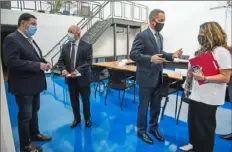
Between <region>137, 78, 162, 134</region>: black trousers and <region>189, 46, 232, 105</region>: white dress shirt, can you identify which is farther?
<region>137, 78, 162, 134</region>: black trousers

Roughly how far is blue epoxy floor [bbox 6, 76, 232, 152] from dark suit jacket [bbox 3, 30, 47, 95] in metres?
0.83

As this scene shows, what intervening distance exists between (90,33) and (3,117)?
679 centimetres

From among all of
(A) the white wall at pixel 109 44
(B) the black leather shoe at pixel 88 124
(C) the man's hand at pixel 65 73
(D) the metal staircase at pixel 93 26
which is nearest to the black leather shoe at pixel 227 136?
(B) the black leather shoe at pixel 88 124

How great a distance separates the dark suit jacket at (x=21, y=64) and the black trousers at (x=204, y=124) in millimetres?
1699

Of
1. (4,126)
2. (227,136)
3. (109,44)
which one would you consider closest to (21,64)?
(4,126)

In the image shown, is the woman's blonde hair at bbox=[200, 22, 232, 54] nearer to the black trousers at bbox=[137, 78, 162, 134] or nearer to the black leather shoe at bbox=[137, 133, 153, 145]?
the black trousers at bbox=[137, 78, 162, 134]

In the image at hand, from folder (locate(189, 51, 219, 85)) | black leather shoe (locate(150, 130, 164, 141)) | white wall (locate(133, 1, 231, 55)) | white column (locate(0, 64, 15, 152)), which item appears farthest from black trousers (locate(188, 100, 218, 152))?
white wall (locate(133, 1, 231, 55))

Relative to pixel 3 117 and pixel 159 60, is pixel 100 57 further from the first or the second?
pixel 3 117

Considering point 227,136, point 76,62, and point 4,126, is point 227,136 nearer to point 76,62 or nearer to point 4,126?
point 76,62

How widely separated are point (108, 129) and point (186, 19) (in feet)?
23.2

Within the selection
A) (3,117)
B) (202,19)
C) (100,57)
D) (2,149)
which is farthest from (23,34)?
(202,19)

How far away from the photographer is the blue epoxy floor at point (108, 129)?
223cm

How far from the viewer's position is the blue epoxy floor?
2229 mm

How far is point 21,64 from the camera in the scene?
1774 mm
